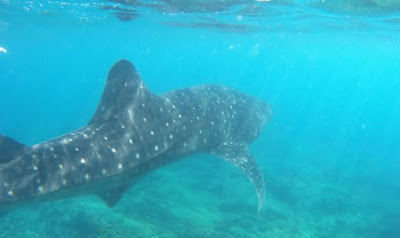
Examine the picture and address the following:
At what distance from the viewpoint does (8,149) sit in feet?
15.8

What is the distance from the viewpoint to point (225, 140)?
10.0 m

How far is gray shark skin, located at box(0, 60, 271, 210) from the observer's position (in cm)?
485

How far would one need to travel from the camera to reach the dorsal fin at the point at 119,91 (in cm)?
645

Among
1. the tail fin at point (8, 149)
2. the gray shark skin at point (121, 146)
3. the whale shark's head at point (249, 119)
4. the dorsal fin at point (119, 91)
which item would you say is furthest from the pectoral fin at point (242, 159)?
the tail fin at point (8, 149)

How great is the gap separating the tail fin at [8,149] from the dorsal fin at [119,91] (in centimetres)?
162

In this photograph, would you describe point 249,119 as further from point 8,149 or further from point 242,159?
point 8,149

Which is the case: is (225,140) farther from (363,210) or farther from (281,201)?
(363,210)

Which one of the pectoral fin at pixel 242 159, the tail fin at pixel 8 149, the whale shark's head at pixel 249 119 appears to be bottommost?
the pectoral fin at pixel 242 159

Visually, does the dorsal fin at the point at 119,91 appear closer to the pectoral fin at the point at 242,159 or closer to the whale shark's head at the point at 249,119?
the pectoral fin at the point at 242,159

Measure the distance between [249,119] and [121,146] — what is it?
6709 millimetres

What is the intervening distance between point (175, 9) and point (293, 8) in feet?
29.1

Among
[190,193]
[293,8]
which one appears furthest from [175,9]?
[190,193]

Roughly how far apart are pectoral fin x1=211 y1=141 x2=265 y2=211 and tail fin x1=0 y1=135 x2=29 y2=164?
5763 millimetres

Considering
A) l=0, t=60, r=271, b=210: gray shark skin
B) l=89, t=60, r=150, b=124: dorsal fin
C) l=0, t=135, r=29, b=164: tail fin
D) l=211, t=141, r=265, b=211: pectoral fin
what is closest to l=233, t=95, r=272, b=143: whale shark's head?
l=211, t=141, r=265, b=211: pectoral fin
